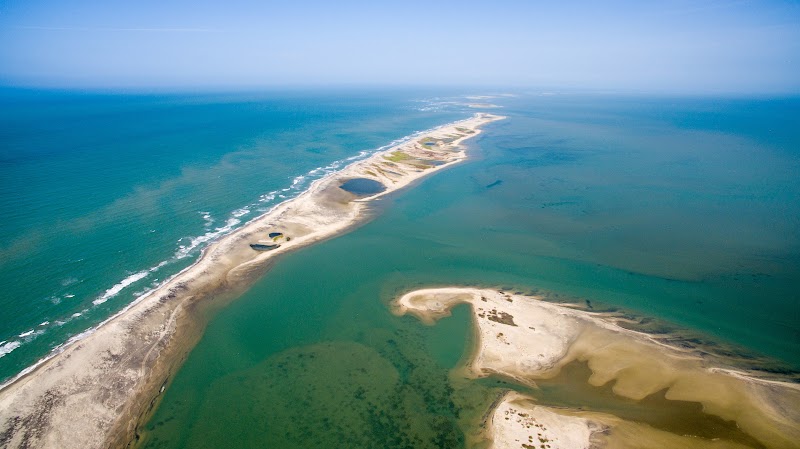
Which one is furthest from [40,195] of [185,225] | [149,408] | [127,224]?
[149,408]

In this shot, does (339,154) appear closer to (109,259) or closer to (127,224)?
(127,224)

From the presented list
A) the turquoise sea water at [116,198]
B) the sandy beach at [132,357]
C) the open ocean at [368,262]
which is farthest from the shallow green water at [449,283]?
the turquoise sea water at [116,198]

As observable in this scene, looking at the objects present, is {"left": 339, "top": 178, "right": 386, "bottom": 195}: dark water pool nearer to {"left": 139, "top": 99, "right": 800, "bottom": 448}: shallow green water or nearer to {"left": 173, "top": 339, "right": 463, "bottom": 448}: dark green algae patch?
{"left": 139, "top": 99, "right": 800, "bottom": 448}: shallow green water

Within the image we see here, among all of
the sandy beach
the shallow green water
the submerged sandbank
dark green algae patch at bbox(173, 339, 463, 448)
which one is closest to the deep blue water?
the shallow green water

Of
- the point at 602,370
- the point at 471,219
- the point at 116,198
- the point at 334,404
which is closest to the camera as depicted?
the point at 334,404

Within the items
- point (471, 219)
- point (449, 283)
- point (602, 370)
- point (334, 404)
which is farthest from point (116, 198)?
point (602, 370)

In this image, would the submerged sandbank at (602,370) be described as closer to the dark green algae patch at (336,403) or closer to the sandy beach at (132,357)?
the dark green algae patch at (336,403)

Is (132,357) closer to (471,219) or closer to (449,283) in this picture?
(449,283)
